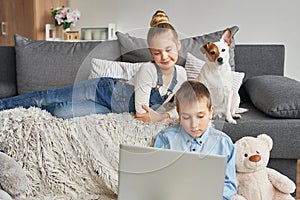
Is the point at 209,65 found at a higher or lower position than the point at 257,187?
higher

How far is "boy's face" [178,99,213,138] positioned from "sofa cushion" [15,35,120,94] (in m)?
1.32

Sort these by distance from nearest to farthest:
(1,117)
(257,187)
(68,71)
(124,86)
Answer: (124,86), (1,117), (257,187), (68,71)

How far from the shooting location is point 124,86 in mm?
1430

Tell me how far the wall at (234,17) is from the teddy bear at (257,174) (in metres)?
1.92

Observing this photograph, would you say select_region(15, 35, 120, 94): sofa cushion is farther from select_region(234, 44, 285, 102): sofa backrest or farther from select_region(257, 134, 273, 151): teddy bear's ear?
select_region(257, 134, 273, 151): teddy bear's ear

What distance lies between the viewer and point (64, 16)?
143 inches

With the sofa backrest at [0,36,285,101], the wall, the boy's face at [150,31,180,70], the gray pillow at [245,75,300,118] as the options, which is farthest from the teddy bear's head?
the wall

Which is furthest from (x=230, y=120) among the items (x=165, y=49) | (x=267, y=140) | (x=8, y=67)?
(x=8, y=67)

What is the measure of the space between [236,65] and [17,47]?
1.32 m

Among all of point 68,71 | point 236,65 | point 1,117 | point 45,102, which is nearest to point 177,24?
point 236,65

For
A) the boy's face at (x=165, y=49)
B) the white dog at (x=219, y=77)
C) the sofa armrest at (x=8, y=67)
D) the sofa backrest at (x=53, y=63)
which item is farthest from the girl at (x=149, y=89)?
the sofa armrest at (x=8, y=67)

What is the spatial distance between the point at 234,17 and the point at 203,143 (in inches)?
96.2

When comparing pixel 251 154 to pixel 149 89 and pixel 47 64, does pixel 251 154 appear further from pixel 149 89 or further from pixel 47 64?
pixel 47 64

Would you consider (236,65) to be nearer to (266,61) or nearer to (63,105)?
(266,61)
